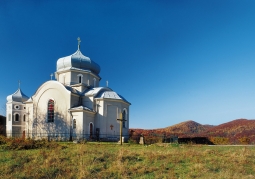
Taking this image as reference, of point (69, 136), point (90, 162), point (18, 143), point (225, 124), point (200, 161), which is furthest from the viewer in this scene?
point (225, 124)

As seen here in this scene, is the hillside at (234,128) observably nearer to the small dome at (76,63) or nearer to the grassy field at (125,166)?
the small dome at (76,63)

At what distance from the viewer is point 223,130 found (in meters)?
37.7

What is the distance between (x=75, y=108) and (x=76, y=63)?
6.78 metres

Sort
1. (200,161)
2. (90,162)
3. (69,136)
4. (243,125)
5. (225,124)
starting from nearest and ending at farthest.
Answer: (90,162) < (200,161) < (69,136) < (243,125) < (225,124)

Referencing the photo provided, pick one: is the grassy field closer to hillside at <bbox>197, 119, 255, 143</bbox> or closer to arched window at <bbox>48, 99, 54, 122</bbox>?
arched window at <bbox>48, 99, 54, 122</bbox>

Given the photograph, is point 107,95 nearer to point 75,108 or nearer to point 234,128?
point 75,108

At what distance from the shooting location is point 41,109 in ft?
92.1

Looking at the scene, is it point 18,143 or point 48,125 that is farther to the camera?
point 48,125

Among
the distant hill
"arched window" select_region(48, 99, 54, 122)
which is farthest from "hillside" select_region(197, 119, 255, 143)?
"arched window" select_region(48, 99, 54, 122)

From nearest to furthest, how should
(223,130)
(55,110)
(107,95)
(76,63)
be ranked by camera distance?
(55,110)
(107,95)
(76,63)
(223,130)

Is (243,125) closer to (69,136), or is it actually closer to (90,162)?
(69,136)

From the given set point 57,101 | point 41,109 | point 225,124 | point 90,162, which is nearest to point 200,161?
point 90,162

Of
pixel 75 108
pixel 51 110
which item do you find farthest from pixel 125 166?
pixel 51 110

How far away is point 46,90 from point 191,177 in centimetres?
2264
